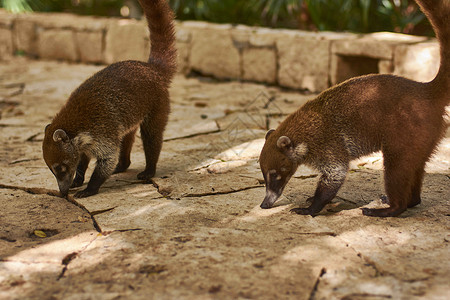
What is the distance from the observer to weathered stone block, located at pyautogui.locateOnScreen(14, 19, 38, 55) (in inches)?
416

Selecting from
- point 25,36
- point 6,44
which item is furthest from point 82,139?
point 6,44

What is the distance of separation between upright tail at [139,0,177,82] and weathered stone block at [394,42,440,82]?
302 centimetres

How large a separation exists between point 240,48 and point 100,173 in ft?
14.7

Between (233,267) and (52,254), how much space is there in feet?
3.59

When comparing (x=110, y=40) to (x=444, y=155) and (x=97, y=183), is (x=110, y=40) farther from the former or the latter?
(x=444, y=155)

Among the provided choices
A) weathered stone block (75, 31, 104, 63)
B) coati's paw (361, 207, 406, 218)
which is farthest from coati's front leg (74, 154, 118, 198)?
weathered stone block (75, 31, 104, 63)

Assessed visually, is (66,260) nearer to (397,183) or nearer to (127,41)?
(397,183)

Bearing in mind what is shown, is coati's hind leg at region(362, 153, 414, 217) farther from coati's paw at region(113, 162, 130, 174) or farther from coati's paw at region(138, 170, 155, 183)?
coati's paw at region(113, 162, 130, 174)

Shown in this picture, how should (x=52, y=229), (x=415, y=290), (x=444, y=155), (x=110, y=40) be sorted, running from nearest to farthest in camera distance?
(x=415, y=290), (x=52, y=229), (x=444, y=155), (x=110, y=40)

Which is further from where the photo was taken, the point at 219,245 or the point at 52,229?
the point at 52,229

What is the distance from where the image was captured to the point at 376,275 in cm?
271

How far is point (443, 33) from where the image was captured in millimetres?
3338

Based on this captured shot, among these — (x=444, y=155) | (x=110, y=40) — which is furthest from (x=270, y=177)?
(x=110, y=40)

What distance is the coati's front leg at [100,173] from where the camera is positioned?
4117 mm
